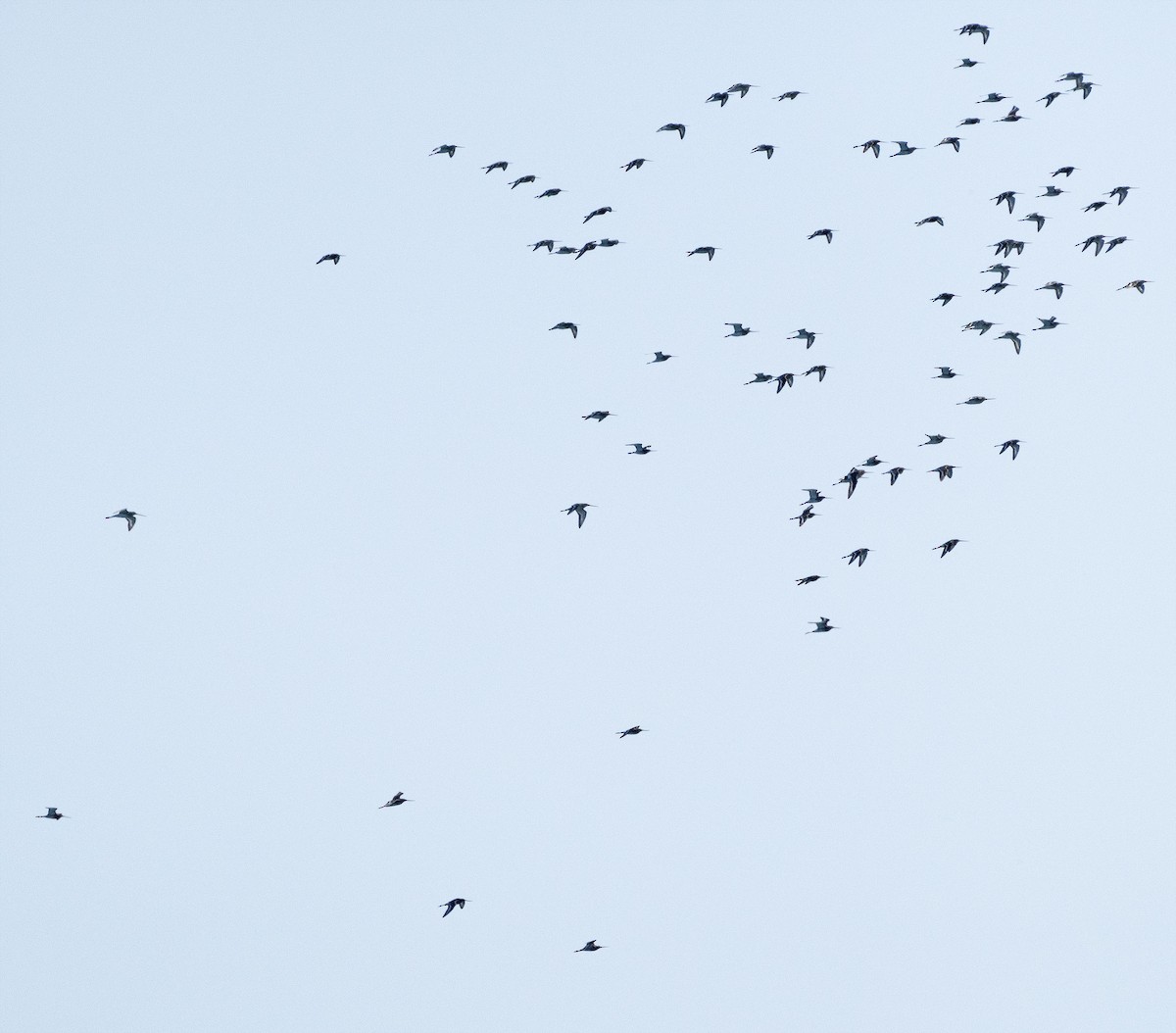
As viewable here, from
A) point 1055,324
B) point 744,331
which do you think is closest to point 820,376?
point 744,331

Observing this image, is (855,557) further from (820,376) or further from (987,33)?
(987,33)

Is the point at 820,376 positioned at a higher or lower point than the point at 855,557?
higher

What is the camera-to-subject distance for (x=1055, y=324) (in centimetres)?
13762

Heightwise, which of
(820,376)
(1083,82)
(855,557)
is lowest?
(855,557)

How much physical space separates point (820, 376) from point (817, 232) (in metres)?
8.18

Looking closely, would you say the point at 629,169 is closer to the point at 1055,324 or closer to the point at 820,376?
the point at 820,376

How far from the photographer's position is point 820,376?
14525 centimetres

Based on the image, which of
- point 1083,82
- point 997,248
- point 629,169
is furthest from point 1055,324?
point 629,169

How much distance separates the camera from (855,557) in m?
143

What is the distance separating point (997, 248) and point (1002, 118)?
7.01 meters

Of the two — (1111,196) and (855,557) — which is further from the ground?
(1111,196)

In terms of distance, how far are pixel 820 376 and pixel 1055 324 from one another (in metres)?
14.4

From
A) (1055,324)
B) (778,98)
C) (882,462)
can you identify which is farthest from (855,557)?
(778,98)

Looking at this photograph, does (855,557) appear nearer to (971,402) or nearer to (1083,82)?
(971,402)
